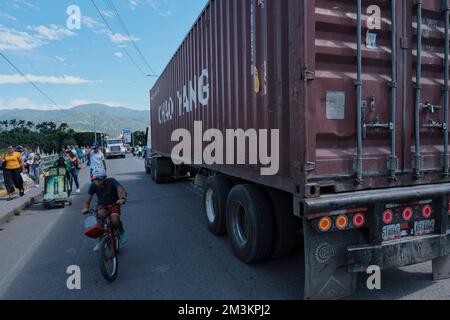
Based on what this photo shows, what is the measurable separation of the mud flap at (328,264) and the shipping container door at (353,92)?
1.95 ft

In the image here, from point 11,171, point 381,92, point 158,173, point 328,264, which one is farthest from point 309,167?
point 158,173

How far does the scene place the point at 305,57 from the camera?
9.74ft

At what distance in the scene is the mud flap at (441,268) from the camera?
3625 millimetres

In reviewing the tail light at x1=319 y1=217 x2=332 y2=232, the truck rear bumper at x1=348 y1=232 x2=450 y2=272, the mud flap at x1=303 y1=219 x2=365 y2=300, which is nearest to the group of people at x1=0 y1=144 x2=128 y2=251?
the mud flap at x1=303 y1=219 x2=365 y2=300

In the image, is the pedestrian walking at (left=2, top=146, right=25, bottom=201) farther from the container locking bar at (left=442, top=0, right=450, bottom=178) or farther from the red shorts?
the container locking bar at (left=442, top=0, right=450, bottom=178)

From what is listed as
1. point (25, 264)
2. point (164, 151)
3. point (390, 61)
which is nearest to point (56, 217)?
point (25, 264)

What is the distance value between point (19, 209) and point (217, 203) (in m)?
6.24

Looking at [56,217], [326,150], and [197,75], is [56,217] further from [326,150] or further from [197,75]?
[326,150]

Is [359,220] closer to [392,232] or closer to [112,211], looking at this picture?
[392,232]

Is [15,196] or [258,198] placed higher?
[258,198]

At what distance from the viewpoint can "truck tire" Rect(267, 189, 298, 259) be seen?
4035mm

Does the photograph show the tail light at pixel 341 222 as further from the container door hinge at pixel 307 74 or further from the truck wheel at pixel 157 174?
the truck wheel at pixel 157 174

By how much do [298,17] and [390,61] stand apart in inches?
43.9

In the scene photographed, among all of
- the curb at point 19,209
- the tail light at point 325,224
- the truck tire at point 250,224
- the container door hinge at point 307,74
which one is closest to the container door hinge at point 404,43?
the container door hinge at point 307,74
